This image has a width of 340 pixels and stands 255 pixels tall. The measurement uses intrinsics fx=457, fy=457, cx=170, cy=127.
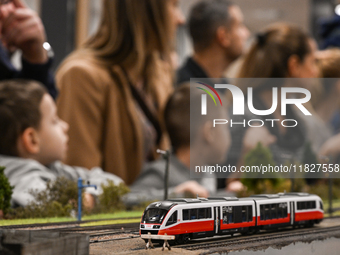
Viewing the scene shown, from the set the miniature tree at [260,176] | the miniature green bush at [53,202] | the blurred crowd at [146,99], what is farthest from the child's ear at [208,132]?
the miniature green bush at [53,202]

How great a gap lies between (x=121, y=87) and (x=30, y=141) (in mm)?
5495

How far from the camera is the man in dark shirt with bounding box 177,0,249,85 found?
24.7 meters

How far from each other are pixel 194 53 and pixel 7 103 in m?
10.7

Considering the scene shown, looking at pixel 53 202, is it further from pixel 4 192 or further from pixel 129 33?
pixel 129 33

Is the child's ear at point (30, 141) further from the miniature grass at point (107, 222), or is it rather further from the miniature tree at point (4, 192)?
the miniature grass at point (107, 222)

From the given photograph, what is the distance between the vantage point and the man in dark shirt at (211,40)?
81.0ft

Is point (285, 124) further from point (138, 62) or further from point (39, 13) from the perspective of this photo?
point (39, 13)

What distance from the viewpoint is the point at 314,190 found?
25.7 meters

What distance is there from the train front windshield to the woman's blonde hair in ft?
32.6

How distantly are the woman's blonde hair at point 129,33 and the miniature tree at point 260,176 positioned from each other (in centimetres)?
698

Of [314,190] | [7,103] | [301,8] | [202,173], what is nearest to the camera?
[7,103]

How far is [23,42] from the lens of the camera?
1870 cm

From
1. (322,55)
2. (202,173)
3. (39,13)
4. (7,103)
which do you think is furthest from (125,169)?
(322,55)

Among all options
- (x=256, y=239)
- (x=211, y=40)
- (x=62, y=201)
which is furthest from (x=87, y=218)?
(x=211, y=40)
